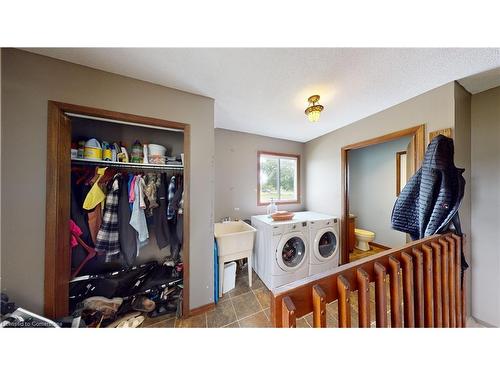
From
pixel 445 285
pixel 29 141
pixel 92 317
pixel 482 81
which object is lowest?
pixel 92 317

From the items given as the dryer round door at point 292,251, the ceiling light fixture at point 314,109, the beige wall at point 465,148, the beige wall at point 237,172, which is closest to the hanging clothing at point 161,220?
the beige wall at point 237,172

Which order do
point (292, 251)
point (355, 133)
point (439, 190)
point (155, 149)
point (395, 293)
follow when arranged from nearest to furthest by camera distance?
point (395, 293), point (439, 190), point (155, 149), point (292, 251), point (355, 133)

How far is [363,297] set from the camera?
1.84 feet

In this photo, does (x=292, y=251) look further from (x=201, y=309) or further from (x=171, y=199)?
(x=171, y=199)

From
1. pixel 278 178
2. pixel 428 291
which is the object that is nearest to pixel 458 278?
pixel 428 291

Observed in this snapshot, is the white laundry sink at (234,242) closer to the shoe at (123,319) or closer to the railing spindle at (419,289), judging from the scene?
the shoe at (123,319)

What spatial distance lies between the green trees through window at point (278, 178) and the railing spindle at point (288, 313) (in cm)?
220

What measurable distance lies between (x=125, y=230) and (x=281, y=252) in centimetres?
164

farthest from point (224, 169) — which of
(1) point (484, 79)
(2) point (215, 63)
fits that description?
(1) point (484, 79)

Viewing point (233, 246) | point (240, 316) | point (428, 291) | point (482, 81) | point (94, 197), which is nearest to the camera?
point (428, 291)

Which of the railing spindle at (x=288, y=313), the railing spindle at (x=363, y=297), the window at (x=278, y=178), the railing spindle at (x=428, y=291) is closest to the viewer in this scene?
the railing spindle at (x=288, y=313)

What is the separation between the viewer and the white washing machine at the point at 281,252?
69.4 inches

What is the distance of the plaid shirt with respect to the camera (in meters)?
1.34
